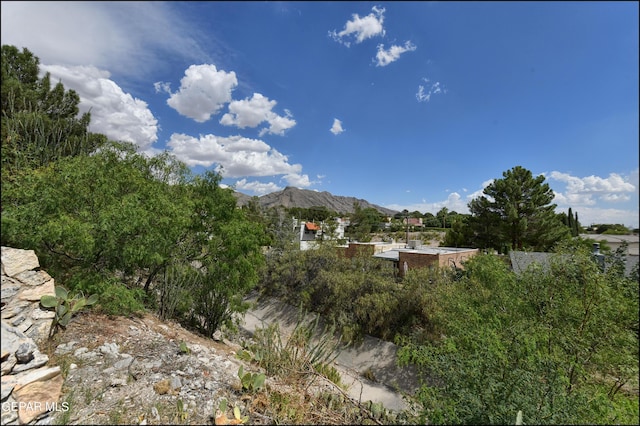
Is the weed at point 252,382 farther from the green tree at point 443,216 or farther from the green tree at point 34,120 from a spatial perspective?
the green tree at point 443,216

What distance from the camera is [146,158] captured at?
28.1 ft

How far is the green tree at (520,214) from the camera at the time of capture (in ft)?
56.8

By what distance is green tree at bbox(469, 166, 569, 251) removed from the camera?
17.3m

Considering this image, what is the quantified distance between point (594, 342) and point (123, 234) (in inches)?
321

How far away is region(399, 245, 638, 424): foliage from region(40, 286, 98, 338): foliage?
5.24m

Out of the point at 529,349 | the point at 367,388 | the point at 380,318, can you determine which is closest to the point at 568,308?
the point at 529,349

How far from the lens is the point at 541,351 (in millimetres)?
4012

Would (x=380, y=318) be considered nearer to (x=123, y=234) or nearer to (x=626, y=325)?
(x=626, y=325)

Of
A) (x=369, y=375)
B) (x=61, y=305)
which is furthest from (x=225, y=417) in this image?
(x=369, y=375)

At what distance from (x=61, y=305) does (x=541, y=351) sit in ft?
23.7

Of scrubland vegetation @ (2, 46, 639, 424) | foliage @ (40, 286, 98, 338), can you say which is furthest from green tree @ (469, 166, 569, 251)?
foliage @ (40, 286, 98, 338)

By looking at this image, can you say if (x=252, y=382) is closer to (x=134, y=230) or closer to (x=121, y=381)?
(x=121, y=381)

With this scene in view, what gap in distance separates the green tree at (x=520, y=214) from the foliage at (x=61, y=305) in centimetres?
2006

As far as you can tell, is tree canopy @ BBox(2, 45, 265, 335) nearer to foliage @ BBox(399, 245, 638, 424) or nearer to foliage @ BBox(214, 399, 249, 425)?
foliage @ BBox(214, 399, 249, 425)
